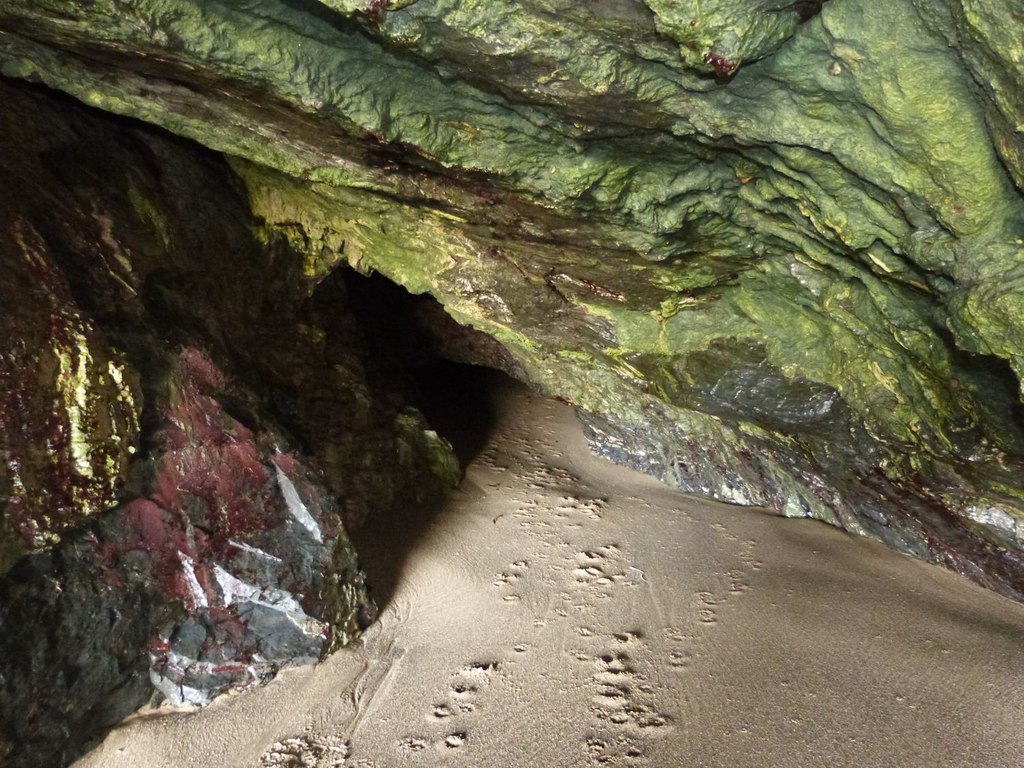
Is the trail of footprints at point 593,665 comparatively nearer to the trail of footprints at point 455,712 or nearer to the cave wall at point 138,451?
the trail of footprints at point 455,712

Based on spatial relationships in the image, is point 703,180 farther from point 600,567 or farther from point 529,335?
point 600,567

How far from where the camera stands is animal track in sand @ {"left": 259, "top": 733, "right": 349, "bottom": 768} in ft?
11.0

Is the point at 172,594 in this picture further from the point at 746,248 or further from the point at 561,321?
the point at 746,248

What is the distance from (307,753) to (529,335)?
10.5 ft

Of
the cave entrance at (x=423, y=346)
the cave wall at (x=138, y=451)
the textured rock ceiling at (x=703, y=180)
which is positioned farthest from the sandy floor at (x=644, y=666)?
the cave entrance at (x=423, y=346)

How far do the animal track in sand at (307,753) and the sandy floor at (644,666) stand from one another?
1 centimetres

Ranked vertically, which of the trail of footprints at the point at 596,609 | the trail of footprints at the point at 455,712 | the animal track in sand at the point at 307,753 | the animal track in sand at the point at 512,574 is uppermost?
the trail of footprints at the point at 596,609

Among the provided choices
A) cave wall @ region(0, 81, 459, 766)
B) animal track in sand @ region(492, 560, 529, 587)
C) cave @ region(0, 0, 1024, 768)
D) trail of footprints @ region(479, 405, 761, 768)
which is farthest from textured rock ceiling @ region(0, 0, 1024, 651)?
animal track in sand @ region(492, 560, 529, 587)

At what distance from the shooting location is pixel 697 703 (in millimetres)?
3285

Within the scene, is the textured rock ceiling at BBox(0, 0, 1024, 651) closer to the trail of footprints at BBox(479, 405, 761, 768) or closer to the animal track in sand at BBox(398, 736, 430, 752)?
the trail of footprints at BBox(479, 405, 761, 768)

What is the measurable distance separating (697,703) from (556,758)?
717mm

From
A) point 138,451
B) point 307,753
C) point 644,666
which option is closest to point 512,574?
point 644,666

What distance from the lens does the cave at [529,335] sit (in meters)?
2.60

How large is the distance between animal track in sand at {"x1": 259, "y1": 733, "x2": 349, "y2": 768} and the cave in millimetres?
31
